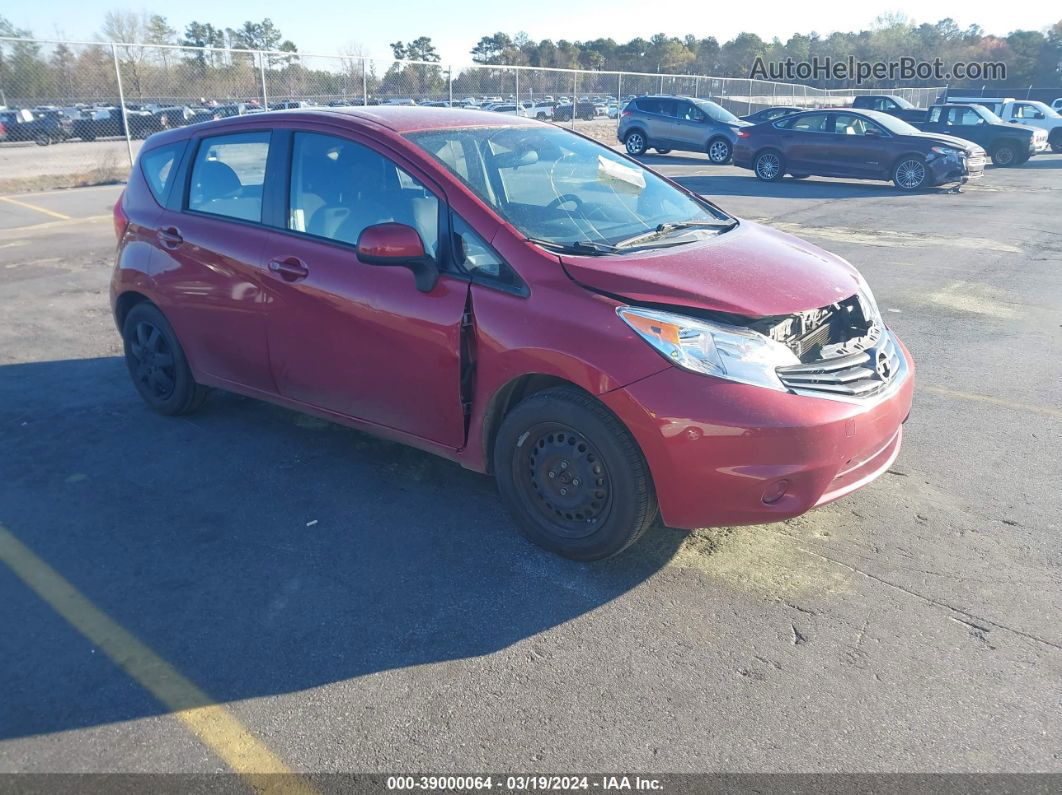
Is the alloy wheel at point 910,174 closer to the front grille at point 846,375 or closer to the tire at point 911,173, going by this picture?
the tire at point 911,173

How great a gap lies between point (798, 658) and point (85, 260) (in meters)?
9.35

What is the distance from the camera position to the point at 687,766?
2.50 m

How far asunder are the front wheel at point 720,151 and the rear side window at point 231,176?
1913cm

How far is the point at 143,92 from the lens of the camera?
63.9 feet

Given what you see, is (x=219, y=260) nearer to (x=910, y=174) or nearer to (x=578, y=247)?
(x=578, y=247)

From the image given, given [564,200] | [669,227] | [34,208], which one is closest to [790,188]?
[34,208]

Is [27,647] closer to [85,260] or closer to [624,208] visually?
[624,208]

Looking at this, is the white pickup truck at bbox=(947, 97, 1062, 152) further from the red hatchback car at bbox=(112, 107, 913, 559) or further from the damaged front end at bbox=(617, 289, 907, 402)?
the damaged front end at bbox=(617, 289, 907, 402)


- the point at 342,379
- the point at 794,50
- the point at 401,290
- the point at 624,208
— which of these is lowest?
the point at 342,379

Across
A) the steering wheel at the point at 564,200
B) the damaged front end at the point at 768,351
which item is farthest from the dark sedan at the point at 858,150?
the damaged front end at the point at 768,351

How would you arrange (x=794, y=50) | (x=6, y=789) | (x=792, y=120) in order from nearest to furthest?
1. (x=6, y=789)
2. (x=792, y=120)
3. (x=794, y=50)

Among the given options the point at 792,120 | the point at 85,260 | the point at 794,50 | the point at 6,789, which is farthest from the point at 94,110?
the point at 794,50

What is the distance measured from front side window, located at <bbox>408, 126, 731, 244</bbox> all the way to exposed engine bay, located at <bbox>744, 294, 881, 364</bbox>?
2.78 ft

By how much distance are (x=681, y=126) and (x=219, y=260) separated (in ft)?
65.9
